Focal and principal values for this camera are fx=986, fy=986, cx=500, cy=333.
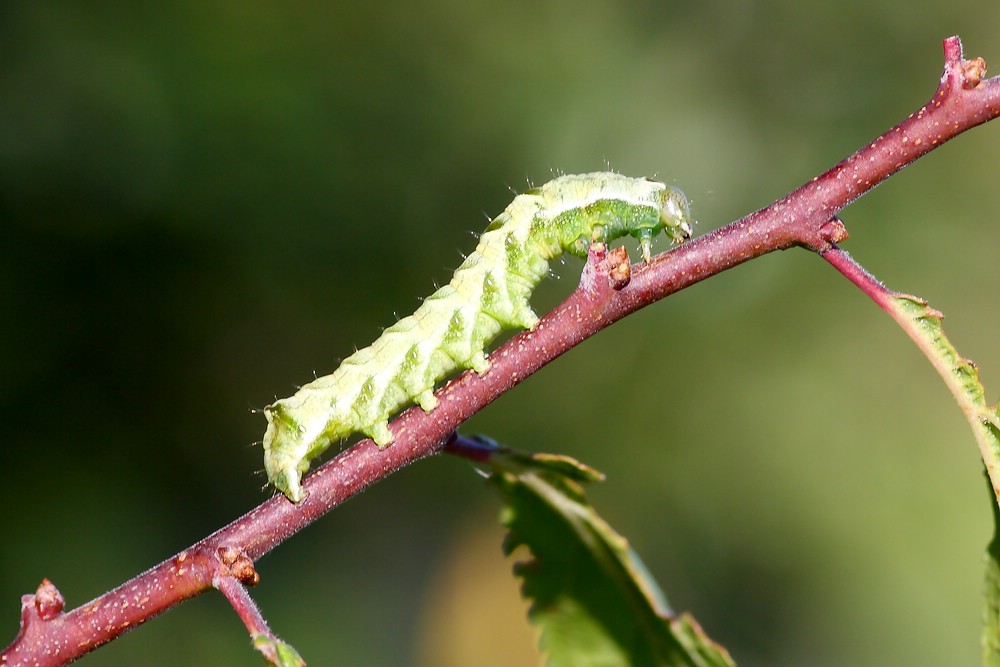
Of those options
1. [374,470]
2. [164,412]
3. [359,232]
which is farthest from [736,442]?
[374,470]

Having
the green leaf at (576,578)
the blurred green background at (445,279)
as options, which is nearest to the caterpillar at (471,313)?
the green leaf at (576,578)

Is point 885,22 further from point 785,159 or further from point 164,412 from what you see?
point 164,412

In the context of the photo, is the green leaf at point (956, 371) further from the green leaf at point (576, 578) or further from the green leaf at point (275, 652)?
the green leaf at point (275, 652)

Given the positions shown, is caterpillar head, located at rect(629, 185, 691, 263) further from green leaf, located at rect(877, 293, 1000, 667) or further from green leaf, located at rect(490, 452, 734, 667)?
green leaf, located at rect(877, 293, 1000, 667)

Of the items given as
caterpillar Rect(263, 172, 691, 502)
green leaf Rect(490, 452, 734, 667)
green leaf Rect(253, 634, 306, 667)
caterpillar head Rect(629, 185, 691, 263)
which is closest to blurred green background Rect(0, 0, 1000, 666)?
caterpillar Rect(263, 172, 691, 502)

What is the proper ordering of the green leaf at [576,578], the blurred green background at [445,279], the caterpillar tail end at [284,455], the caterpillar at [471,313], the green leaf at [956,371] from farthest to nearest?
the blurred green background at [445,279] → the caterpillar at [471,313] → the green leaf at [576,578] → the caterpillar tail end at [284,455] → the green leaf at [956,371]

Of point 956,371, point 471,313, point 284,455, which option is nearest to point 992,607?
point 956,371
